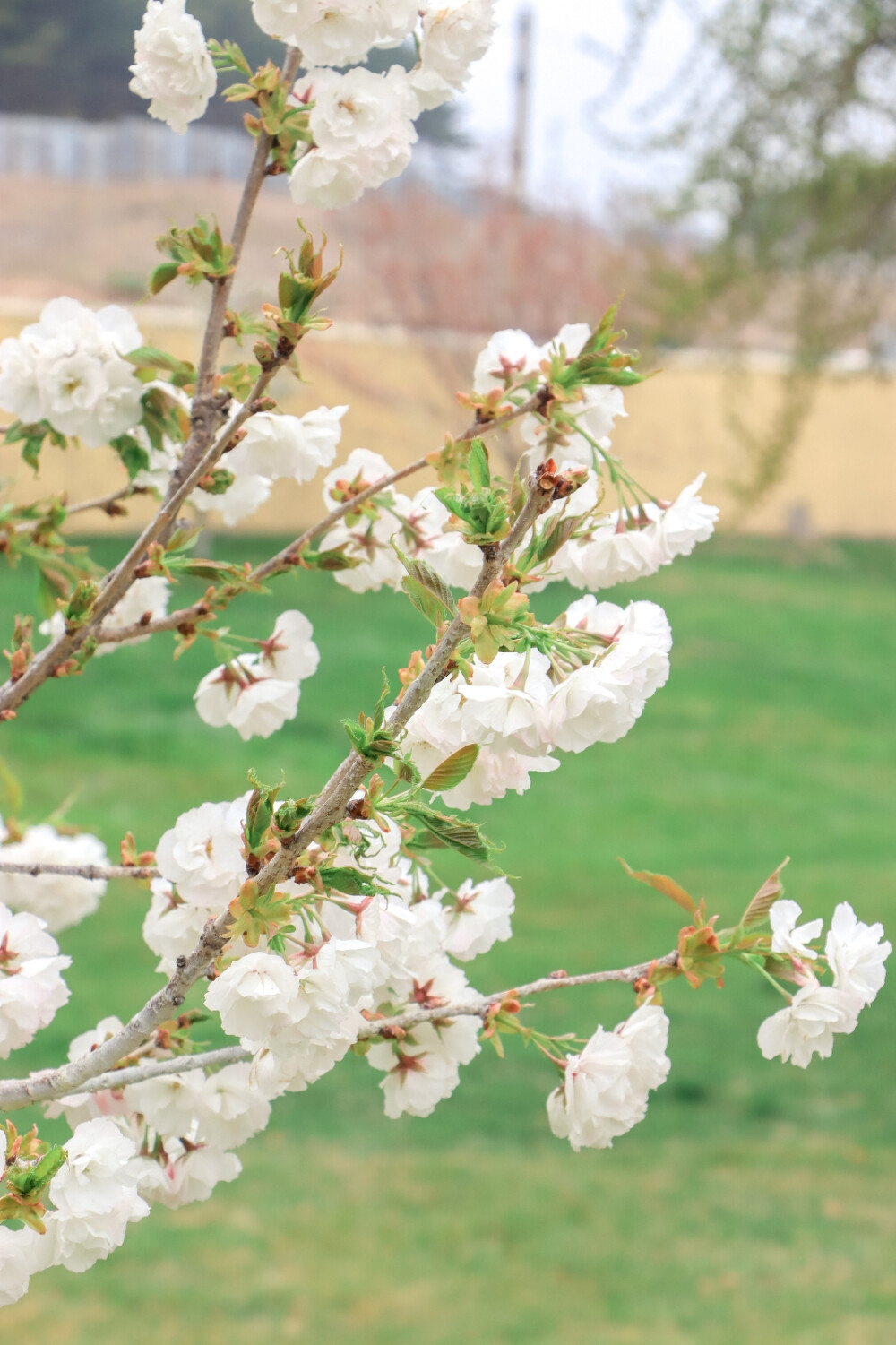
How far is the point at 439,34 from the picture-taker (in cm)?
93

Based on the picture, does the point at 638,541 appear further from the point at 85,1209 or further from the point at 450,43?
the point at 85,1209

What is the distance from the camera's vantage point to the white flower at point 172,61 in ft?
3.13

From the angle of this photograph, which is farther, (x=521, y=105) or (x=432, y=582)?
(x=521, y=105)

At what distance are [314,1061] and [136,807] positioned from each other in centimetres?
517

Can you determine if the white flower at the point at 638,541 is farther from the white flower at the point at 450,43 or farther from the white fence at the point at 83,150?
the white fence at the point at 83,150

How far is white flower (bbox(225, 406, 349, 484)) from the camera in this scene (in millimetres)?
1056

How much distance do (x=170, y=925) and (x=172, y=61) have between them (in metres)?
0.55

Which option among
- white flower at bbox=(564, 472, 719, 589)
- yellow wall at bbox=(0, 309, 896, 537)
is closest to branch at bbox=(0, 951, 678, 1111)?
white flower at bbox=(564, 472, 719, 589)

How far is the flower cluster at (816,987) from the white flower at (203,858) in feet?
1.01

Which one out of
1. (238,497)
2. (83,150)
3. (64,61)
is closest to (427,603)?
(238,497)

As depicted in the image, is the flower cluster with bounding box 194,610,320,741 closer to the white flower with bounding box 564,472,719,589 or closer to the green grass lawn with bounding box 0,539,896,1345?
the white flower with bounding box 564,472,719,589

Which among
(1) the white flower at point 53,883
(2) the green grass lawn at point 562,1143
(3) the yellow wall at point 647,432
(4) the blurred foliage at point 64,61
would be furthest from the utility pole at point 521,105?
(1) the white flower at point 53,883

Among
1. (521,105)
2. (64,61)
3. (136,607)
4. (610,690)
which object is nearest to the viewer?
(610,690)

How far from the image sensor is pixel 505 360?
1.04 metres
